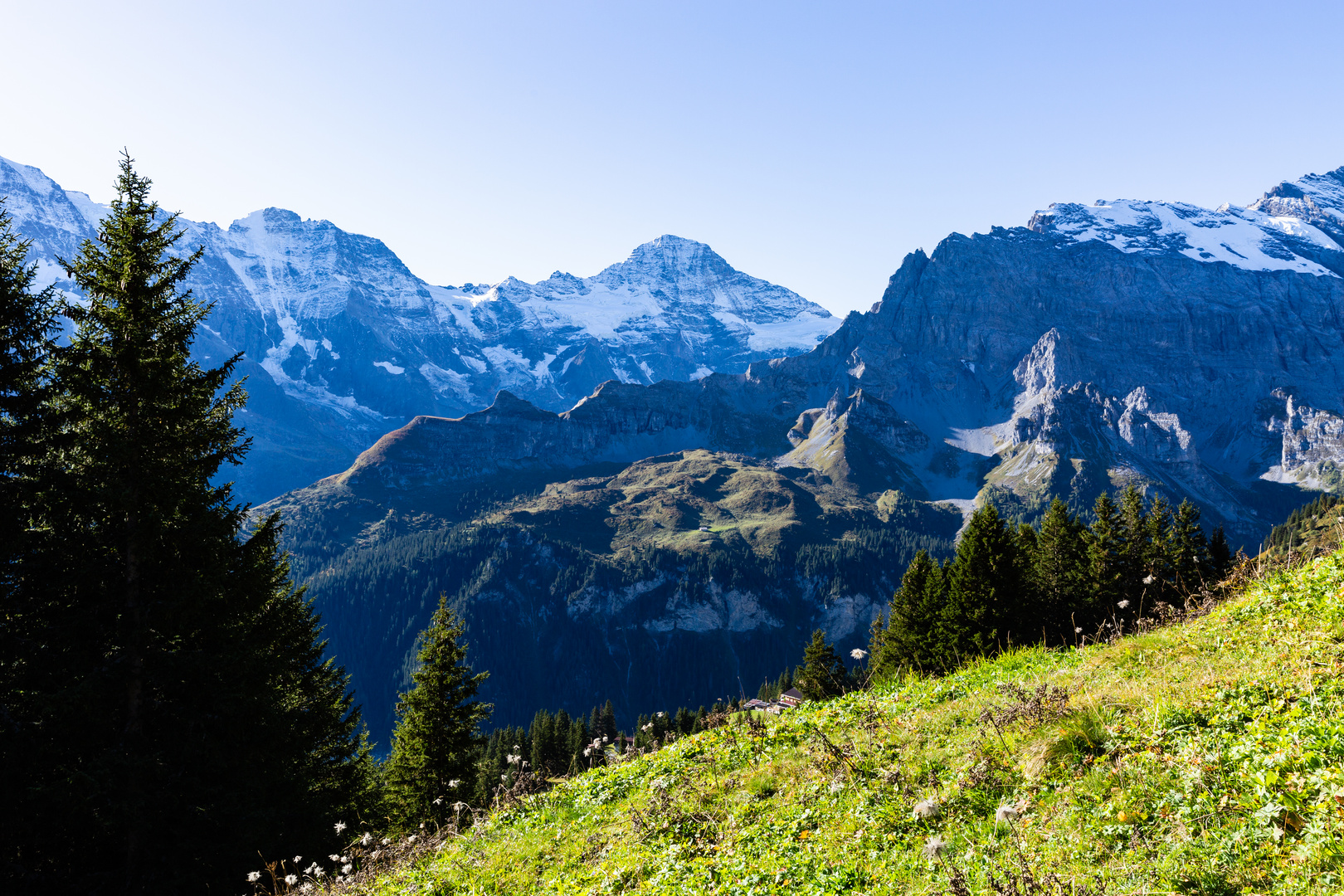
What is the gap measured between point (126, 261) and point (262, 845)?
558 inches

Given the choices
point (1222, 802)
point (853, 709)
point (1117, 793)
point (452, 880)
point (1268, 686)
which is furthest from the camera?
point (853, 709)

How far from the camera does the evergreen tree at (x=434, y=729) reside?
107 feet

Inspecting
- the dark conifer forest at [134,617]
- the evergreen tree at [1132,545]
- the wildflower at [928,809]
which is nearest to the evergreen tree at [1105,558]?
the evergreen tree at [1132,545]

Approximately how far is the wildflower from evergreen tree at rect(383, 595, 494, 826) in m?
27.7

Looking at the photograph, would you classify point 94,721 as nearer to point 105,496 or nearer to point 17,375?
point 105,496

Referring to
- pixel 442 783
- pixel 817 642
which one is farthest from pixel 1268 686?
pixel 817 642

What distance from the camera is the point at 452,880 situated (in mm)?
10695

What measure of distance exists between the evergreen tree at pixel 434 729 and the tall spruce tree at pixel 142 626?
15.8 m

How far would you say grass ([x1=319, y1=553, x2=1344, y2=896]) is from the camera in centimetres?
564

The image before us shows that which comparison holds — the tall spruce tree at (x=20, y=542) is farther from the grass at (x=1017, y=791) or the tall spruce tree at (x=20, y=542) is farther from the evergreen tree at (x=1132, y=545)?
the evergreen tree at (x=1132, y=545)

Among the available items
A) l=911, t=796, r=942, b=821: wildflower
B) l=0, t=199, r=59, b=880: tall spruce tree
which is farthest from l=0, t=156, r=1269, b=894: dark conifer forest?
l=911, t=796, r=942, b=821: wildflower

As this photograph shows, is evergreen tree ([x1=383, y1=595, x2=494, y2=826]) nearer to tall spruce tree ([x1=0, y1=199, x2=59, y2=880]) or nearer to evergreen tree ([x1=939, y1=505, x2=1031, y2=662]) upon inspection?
tall spruce tree ([x1=0, y1=199, x2=59, y2=880])

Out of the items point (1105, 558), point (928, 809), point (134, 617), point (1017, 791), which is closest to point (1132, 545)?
point (1105, 558)

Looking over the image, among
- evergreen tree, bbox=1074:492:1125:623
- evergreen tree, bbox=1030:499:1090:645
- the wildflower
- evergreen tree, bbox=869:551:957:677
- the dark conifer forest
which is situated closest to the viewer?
the wildflower
